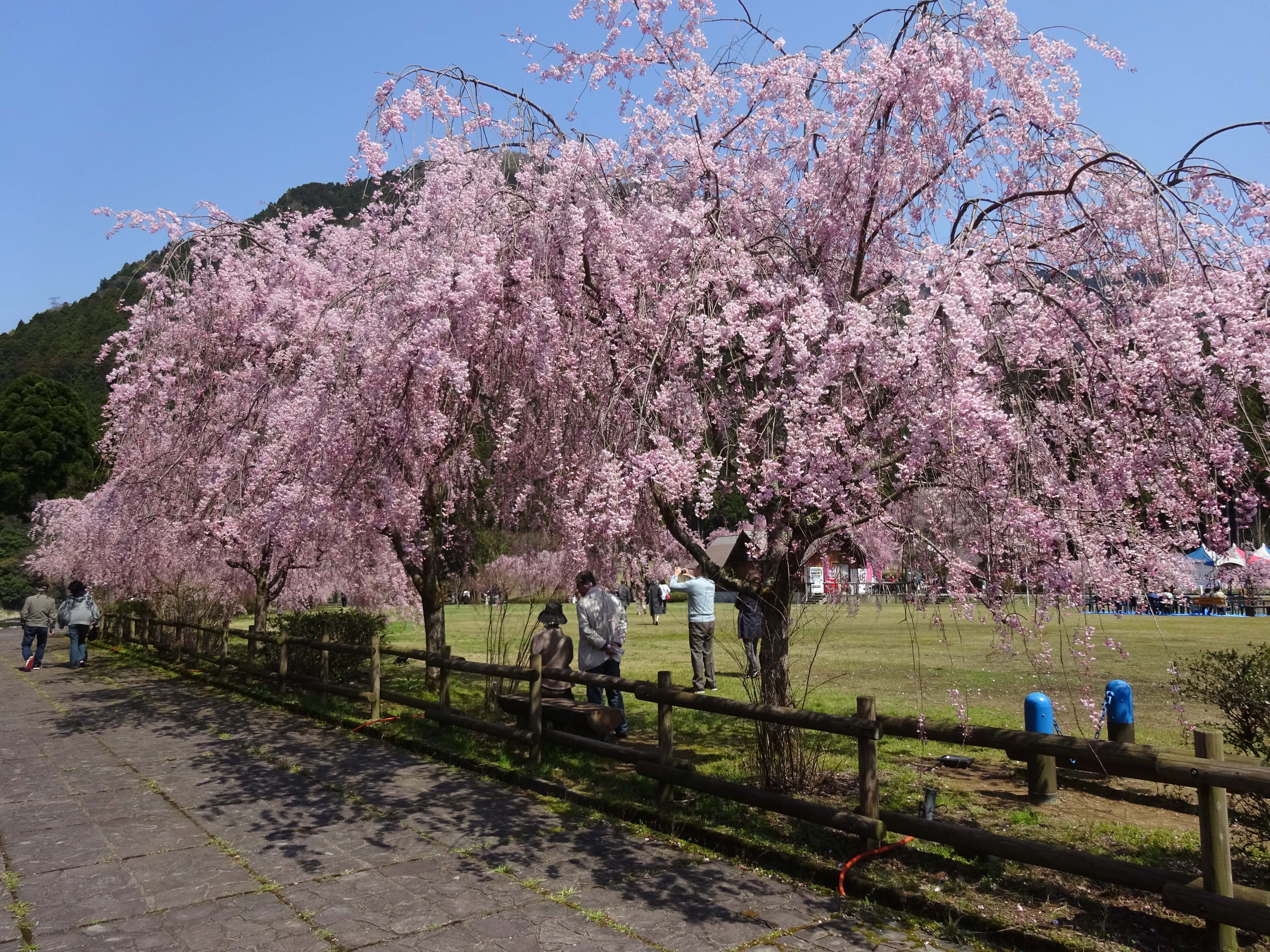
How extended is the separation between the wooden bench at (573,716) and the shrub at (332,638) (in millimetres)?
5639

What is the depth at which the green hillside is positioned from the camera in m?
12.6

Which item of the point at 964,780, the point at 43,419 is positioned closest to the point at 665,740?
the point at 964,780

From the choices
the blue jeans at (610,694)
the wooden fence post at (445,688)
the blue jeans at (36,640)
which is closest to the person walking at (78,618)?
the blue jeans at (36,640)

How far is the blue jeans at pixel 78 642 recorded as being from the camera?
58.3ft

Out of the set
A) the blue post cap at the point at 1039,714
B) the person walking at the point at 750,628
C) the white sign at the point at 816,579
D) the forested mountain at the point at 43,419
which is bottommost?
the blue post cap at the point at 1039,714

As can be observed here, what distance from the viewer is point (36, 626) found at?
58.4ft

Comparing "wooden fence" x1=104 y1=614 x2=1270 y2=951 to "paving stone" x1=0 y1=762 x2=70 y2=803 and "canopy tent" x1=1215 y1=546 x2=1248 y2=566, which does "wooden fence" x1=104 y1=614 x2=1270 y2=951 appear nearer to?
"canopy tent" x1=1215 y1=546 x2=1248 y2=566

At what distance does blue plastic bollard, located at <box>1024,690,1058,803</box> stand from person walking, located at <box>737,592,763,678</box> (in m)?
2.26

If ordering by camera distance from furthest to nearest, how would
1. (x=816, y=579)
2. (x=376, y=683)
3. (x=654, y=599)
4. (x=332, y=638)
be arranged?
(x=654, y=599) < (x=332, y=638) < (x=376, y=683) < (x=816, y=579)

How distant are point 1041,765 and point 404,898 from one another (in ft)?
16.3

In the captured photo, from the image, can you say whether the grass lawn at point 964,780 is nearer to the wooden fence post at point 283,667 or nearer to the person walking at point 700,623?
the person walking at point 700,623

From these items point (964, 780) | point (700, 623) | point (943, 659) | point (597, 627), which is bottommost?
point (943, 659)

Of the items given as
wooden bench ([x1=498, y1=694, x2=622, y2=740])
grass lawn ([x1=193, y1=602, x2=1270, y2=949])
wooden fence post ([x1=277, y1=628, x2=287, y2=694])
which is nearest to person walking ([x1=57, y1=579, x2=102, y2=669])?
grass lawn ([x1=193, y1=602, x2=1270, y2=949])

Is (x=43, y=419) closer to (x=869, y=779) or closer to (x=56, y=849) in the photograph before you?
(x=56, y=849)
